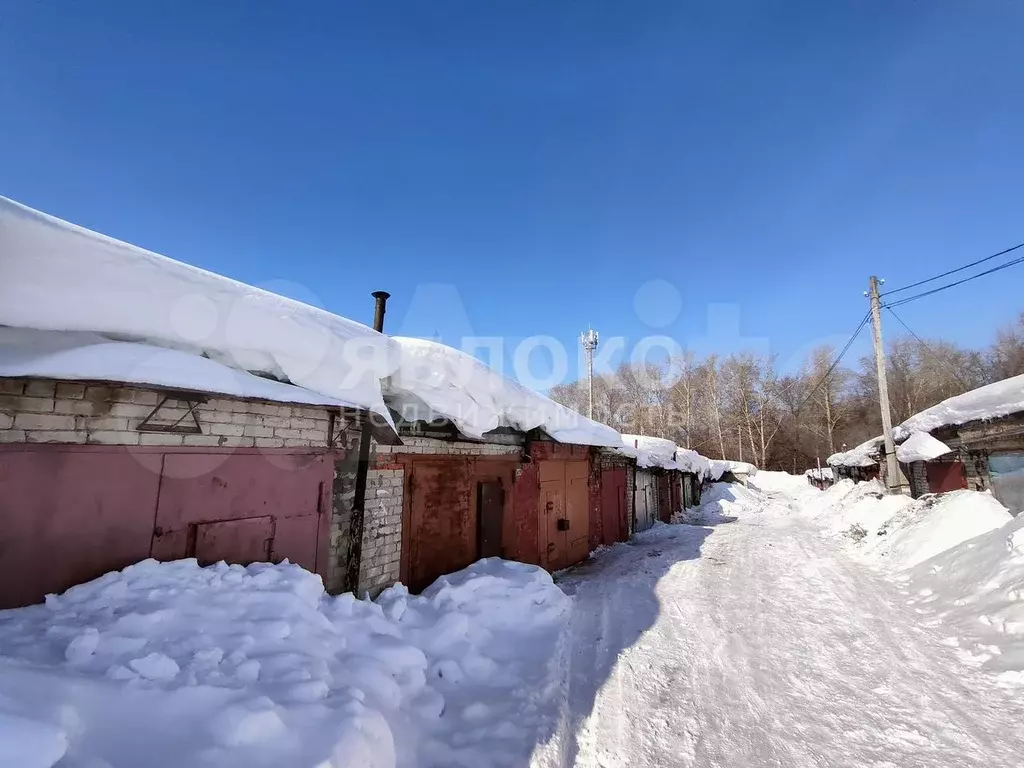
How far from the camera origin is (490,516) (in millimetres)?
8094

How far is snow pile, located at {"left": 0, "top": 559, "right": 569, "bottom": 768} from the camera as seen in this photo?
2055mm

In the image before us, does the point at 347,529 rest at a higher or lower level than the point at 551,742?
higher

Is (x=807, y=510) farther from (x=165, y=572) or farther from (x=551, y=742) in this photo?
(x=165, y=572)

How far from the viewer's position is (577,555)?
11.0 meters

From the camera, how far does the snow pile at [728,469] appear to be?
3356 centimetres

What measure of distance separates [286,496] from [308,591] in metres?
1.11

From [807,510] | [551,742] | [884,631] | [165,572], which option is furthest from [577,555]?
[807,510]

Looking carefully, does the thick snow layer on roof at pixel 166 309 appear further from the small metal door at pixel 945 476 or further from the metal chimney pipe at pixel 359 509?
the small metal door at pixel 945 476

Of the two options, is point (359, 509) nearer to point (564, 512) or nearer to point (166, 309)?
point (166, 309)

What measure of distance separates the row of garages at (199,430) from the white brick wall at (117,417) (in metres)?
0.01

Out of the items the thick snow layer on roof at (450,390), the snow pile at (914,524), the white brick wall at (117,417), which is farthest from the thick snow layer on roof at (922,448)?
the white brick wall at (117,417)

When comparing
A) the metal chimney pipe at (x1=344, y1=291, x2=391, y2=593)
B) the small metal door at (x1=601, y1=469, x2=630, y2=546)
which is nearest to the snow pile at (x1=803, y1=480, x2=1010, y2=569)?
the small metal door at (x1=601, y1=469, x2=630, y2=546)

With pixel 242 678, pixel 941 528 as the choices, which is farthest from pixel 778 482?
pixel 242 678

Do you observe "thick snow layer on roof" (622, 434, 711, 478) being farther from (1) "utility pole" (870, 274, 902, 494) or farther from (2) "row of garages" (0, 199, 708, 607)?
(2) "row of garages" (0, 199, 708, 607)
